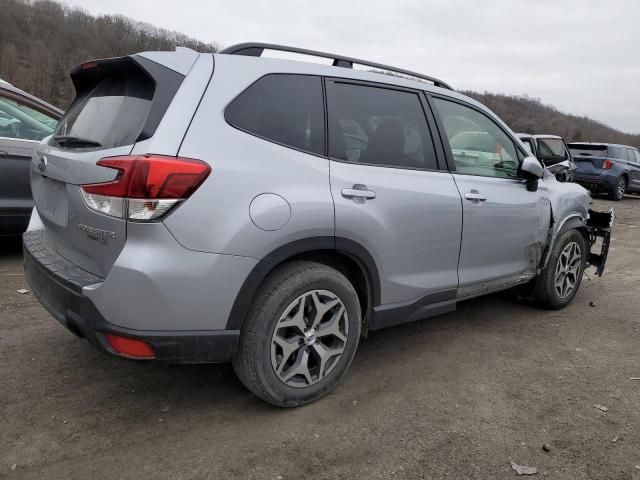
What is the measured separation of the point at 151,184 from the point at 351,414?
1524 millimetres

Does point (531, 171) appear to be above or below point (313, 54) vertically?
below

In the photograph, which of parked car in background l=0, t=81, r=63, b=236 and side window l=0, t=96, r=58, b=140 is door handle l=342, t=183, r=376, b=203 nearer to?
parked car in background l=0, t=81, r=63, b=236

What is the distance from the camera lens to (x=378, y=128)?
2.94 meters

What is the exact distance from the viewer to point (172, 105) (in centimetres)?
223

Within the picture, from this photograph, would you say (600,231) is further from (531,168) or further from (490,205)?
(490,205)

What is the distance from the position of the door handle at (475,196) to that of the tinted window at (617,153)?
13.9 m

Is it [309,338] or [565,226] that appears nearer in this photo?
[309,338]

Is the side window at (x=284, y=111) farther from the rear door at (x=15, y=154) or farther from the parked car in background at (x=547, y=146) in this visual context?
the parked car in background at (x=547, y=146)

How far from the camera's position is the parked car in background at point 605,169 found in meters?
14.6

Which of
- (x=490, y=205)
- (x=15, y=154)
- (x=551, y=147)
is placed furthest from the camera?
(x=551, y=147)

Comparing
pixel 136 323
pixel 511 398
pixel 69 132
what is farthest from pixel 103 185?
pixel 511 398

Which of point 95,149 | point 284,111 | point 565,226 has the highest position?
point 284,111

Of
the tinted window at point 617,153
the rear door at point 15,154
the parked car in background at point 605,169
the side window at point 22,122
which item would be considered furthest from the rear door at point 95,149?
the tinted window at point 617,153

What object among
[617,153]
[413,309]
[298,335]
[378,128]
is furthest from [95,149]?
[617,153]
